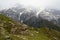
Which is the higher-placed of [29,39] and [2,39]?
[2,39]

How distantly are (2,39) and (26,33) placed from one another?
116250 millimetres

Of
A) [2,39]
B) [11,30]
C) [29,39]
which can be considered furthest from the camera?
[11,30]

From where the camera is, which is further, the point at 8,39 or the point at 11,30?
the point at 11,30

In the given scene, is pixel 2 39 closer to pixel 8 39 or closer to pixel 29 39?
pixel 8 39

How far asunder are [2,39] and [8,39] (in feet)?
7.92

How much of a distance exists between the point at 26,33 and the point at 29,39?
85.0ft

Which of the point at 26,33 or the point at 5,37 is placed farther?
the point at 26,33

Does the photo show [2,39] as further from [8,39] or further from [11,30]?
[11,30]

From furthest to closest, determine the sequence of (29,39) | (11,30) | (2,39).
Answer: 1. (11,30)
2. (29,39)
3. (2,39)

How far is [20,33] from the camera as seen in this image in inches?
7594

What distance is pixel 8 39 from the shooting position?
271 feet

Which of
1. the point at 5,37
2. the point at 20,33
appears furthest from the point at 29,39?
the point at 5,37

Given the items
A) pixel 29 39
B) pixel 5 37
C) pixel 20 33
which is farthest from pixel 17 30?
pixel 5 37

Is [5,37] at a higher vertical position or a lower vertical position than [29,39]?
higher
